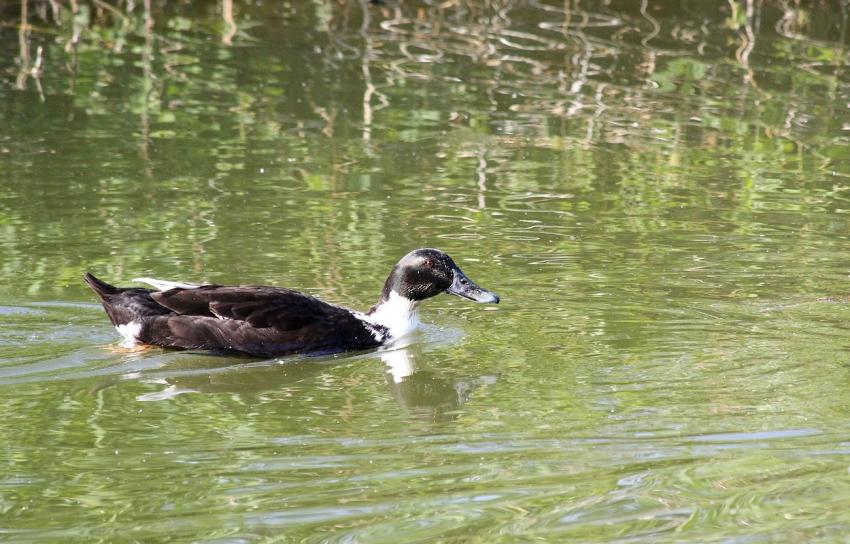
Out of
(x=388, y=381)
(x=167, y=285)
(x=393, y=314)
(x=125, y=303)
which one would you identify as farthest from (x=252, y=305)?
(x=388, y=381)

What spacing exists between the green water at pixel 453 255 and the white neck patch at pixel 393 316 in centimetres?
16

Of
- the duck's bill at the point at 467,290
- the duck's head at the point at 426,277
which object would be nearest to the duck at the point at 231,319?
the duck's bill at the point at 467,290

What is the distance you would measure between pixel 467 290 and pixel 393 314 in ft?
1.80

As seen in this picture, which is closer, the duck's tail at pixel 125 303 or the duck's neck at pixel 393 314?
the duck's tail at pixel 125 303

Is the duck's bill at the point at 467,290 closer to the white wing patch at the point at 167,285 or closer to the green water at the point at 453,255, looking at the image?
the green water at the point at 453,255

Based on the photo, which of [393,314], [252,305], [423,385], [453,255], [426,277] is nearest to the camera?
[423,385]

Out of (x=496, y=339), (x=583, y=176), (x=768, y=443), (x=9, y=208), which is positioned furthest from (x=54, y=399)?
(x=583, y=176)

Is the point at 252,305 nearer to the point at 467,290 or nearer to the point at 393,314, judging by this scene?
the point at 393,314

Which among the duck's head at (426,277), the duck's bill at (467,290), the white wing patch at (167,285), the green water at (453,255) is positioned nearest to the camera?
the green water at (453,255)

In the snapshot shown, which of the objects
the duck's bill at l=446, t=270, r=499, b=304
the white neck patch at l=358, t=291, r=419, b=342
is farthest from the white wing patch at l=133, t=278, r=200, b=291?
the duck's bill at l=446, t=270, r=499, b=304

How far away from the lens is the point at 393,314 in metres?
10.3

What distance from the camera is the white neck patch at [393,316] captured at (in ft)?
33.7

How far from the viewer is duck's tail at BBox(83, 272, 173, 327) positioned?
9875 millimetres

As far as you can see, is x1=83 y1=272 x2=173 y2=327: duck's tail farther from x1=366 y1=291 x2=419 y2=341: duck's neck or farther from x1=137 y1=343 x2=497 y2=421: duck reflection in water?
x1=366 y1=291 x2=419 y2=341: duck's neck
